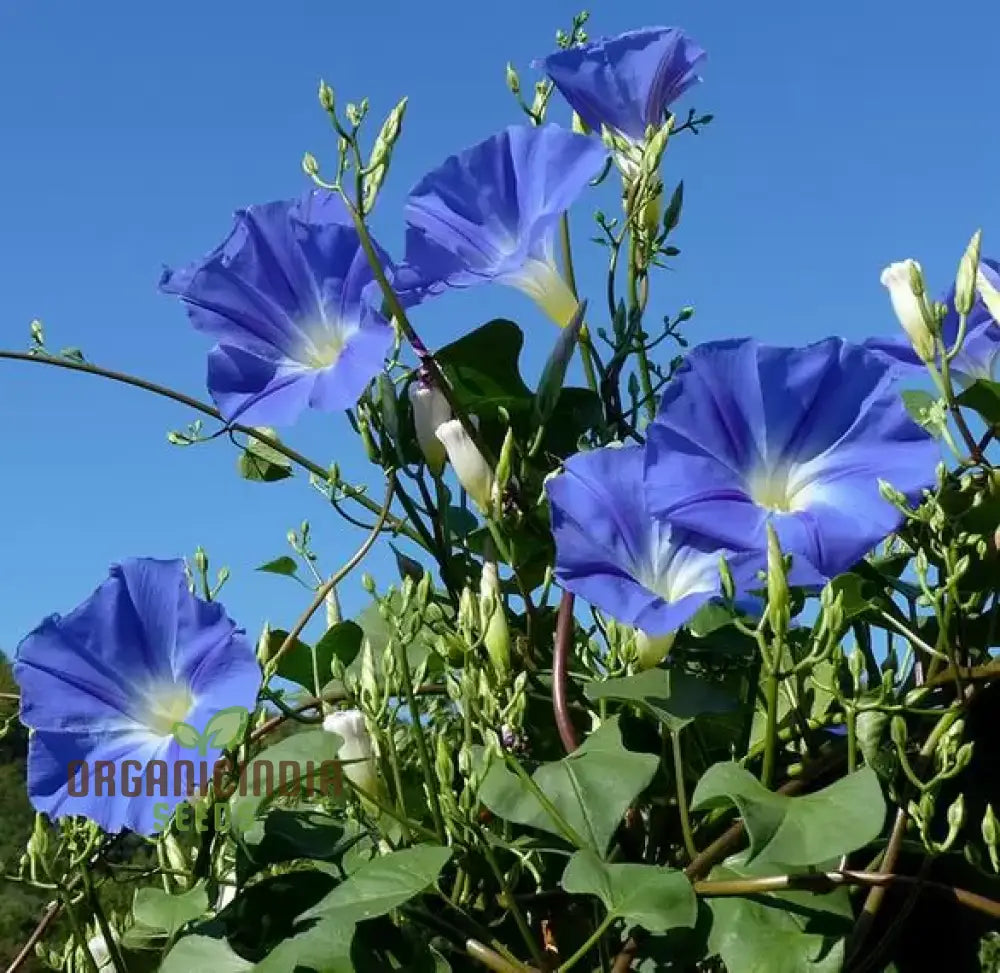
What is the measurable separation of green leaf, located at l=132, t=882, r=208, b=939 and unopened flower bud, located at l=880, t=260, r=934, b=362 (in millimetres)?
575

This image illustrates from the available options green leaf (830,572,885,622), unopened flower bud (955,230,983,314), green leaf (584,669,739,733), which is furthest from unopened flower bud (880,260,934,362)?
green leaf (584,669,739,733)

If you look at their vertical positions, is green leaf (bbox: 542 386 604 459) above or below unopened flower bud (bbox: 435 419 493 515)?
above

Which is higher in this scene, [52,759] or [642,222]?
[642,222]

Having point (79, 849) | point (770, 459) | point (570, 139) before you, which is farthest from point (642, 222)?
point (79, 849)

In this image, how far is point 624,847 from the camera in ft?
2.88

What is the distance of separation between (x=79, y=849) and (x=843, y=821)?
21.2 inches

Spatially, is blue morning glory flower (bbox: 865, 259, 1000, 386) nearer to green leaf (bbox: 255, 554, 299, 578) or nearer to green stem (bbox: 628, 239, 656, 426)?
green stem (bbox: 628, 239, 656, 426)

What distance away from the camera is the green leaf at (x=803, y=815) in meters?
0.68

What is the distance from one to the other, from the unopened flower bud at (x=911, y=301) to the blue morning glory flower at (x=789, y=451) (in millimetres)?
24

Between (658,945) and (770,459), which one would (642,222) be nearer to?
(770,459)

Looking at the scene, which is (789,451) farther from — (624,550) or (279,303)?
(279,303)

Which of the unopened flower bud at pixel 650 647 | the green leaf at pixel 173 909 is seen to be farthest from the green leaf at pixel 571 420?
the green leaf at pixel 173 909

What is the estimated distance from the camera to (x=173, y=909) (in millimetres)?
887

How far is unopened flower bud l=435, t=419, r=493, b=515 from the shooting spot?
2.96 ft
